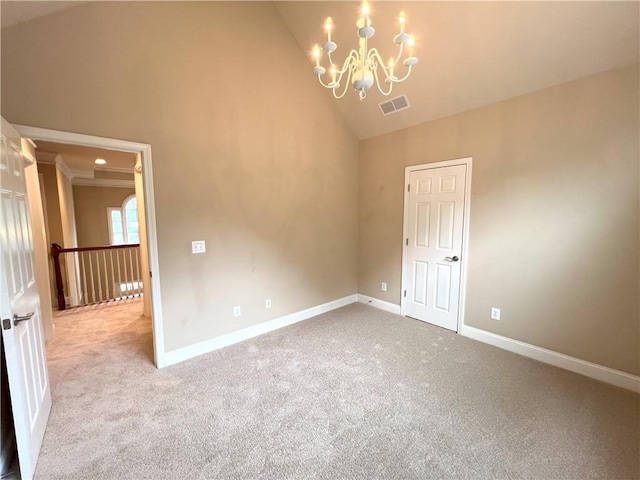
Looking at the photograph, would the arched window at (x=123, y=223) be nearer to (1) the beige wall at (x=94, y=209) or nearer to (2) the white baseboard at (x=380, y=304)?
(1) the beige wall at (x=94, y=209)

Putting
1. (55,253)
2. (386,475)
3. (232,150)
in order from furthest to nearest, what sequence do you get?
(55,253) < (232,150) < (386,475)

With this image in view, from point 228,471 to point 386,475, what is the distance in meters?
0.92

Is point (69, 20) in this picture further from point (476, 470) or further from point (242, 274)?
point (476, 470)

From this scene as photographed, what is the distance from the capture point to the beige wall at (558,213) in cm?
230

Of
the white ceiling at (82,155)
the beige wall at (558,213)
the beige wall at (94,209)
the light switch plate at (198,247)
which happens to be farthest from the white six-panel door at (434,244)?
the beige wall at (94,209)

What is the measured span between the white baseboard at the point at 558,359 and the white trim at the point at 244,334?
186 cm

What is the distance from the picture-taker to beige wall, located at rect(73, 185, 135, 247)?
23.4ft

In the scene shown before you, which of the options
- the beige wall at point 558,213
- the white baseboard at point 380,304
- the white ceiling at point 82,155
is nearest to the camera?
the beige wall at point 558,213

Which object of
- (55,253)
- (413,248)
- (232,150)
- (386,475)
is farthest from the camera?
(55,253)

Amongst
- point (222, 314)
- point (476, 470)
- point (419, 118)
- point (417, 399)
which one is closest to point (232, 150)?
point (222, 314)

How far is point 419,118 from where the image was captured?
11.5 feet

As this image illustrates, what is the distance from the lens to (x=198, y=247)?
2861 millimetres

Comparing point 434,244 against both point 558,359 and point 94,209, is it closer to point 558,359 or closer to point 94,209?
point 558,359

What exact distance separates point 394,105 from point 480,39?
1.11 m
